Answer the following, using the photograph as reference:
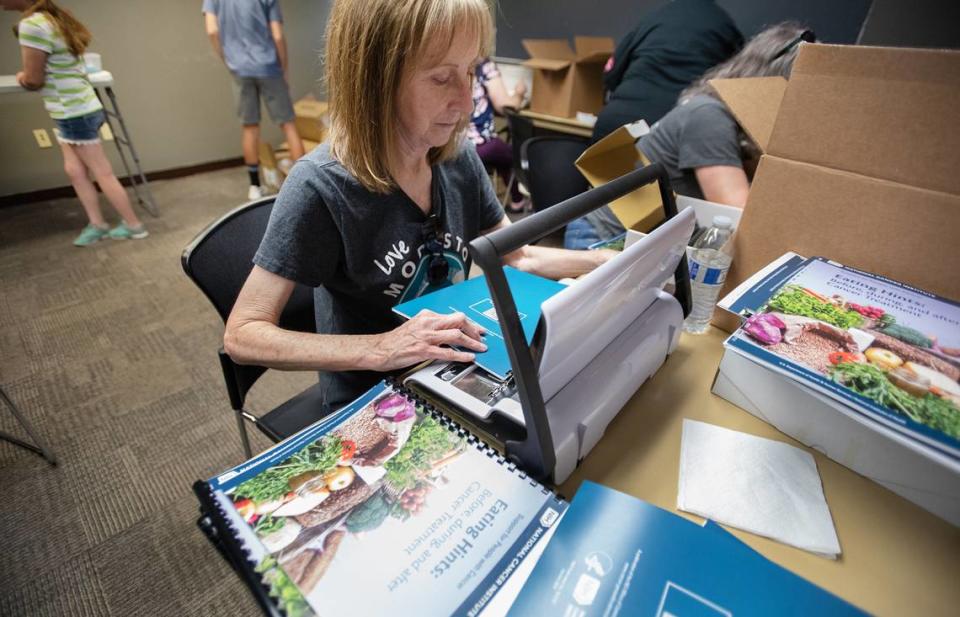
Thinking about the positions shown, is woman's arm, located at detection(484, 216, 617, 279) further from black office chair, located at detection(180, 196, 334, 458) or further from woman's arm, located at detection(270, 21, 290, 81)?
woman's arm, located at detection(270, 21, 290, 81)

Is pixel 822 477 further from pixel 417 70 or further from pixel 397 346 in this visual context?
pixel 417 70

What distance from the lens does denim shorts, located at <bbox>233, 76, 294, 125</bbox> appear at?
11.3 feet

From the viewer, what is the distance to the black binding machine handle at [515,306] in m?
0.39

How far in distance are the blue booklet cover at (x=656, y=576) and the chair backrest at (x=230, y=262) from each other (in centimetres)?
74

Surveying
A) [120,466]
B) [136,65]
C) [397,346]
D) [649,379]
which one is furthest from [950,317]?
[136,65]

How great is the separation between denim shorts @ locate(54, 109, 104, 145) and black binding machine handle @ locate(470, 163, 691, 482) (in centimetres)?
340

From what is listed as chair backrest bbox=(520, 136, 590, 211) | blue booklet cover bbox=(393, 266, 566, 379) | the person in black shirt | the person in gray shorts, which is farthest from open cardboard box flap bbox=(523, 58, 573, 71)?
blue booklet cover bbox=(393, 266, 566, 379)

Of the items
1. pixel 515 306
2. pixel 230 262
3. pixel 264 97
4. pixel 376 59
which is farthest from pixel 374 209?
pixel 264 97

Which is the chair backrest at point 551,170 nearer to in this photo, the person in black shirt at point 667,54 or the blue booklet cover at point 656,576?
the person in black shirt at point 667,54

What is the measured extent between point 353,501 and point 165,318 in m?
2.33

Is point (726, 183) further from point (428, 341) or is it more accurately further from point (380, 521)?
A: point (380, 521)

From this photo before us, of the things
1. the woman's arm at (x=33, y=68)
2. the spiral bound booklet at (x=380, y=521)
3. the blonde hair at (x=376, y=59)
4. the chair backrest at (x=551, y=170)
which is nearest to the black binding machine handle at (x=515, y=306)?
the spiral bound booklet at (x=380, y=521)

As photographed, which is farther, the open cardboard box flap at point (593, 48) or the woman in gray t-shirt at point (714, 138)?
the open cardboard box flap at point (593, 48)

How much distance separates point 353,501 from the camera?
0.45 metres
